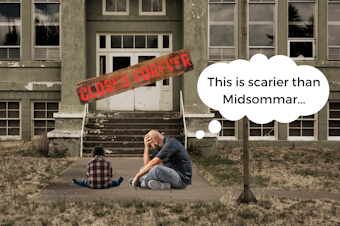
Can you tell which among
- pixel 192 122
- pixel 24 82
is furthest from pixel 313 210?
pixel 24 82

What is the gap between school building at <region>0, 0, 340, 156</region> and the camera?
44.8 feet

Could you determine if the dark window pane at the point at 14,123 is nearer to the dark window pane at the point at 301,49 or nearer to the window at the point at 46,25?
the window at the point at 46,25

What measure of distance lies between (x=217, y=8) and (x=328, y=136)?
21.8 ft

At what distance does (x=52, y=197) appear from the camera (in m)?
6.20

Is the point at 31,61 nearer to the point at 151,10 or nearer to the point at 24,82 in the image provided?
the point at 24,82

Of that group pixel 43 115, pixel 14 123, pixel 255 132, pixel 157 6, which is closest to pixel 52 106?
pixel 43 115

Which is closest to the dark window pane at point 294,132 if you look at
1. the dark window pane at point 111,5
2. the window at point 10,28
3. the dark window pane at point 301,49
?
the dark window pane at point 301,49

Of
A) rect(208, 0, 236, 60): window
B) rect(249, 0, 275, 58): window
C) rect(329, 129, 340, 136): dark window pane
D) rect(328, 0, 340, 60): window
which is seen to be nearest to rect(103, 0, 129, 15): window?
rect(208, 0, 236, 60): window

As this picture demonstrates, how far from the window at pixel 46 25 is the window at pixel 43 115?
1.93m

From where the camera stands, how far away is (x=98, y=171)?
6262mm

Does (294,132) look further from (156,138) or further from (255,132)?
(156,138)

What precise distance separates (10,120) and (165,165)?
9.93 m

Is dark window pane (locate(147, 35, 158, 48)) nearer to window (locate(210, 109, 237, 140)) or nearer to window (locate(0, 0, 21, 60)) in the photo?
window (locate(210, 109, 237, 140))

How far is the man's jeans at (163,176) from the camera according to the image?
238 inches
